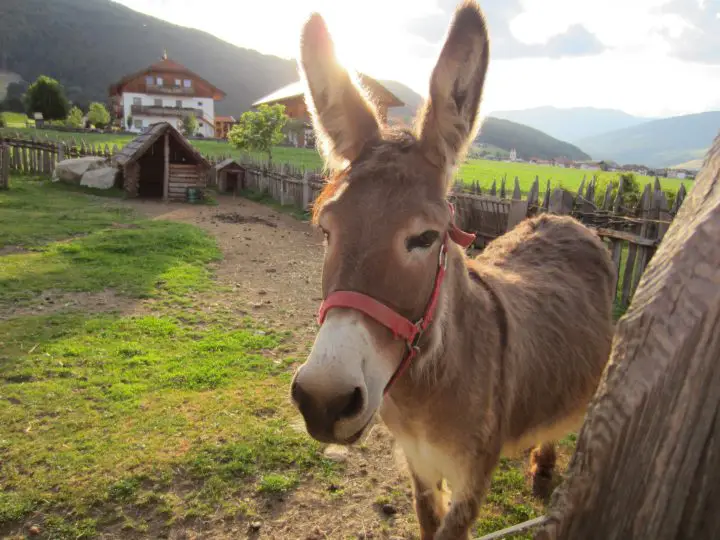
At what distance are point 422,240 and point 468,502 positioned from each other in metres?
1.52

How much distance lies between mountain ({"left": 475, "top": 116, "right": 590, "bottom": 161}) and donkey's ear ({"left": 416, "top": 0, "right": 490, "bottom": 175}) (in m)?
152

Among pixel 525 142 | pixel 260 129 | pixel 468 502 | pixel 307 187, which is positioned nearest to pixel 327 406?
pixel 468 502

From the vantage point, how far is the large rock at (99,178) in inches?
822

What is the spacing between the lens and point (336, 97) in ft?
8.04

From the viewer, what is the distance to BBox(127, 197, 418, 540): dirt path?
3.51 meters

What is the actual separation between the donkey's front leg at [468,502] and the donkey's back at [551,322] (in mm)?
310

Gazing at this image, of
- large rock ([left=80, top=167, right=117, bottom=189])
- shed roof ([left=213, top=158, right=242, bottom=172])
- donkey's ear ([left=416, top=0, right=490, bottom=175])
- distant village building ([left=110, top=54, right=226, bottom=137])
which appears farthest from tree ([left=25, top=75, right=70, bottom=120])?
donkey's ear ([left=416, top=0, right=490, bottom=175])

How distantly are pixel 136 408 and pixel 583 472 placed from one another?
4.91 meters

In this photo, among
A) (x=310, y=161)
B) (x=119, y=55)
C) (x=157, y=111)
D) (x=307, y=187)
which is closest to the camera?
(x=307, y=187)

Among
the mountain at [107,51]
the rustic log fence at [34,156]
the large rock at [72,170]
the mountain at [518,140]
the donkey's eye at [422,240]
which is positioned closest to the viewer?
the donkey's eye at [422,240]

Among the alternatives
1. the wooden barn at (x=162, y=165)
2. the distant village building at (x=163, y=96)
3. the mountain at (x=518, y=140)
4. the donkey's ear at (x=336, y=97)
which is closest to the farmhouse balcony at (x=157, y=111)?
the distant village building at (x=163, y=96)

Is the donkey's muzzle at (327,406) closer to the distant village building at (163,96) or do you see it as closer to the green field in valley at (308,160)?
the green field in valley at (308,160)

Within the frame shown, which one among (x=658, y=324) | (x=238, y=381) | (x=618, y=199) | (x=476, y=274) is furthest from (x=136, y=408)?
(x=618, y=199)

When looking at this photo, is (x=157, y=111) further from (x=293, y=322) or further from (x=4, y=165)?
(x=293, y=322)
